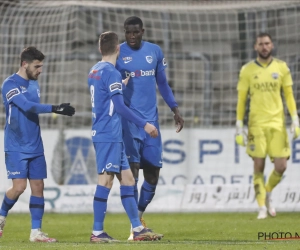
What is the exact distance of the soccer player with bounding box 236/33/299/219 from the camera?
1121cm

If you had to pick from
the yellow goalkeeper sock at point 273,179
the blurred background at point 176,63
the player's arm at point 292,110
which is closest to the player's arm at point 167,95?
the player's arm at point 292,110

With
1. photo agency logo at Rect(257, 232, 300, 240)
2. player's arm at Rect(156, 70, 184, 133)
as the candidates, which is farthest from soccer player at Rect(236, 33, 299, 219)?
player's arm at Rect(156, 70, 184, 133)

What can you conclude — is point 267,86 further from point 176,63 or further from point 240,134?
point 176,63

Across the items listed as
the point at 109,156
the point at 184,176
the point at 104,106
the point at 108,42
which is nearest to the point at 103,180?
the point at 109,156

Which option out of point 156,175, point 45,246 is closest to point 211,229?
point 156,175

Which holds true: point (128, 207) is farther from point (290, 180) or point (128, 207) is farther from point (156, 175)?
point (290, 180)

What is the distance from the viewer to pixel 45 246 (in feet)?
25.2

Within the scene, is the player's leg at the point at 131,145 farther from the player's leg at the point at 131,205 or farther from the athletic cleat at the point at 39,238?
the athletic cleat at the point at 39,238

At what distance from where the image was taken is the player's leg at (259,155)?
11.2 metres

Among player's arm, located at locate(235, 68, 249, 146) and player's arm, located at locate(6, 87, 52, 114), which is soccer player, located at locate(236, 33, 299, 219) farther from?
player's arm, located at locate(6, 87, 52, 114)

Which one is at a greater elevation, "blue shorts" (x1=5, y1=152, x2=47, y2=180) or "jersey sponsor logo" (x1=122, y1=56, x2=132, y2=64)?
"jersey sponsor logo" (x1=122, y1=56, x2=132, y2=64)

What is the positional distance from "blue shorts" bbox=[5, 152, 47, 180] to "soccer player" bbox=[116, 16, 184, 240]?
34.4 inches

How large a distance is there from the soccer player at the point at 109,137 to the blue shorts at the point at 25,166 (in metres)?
0.90

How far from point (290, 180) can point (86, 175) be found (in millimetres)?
3190
